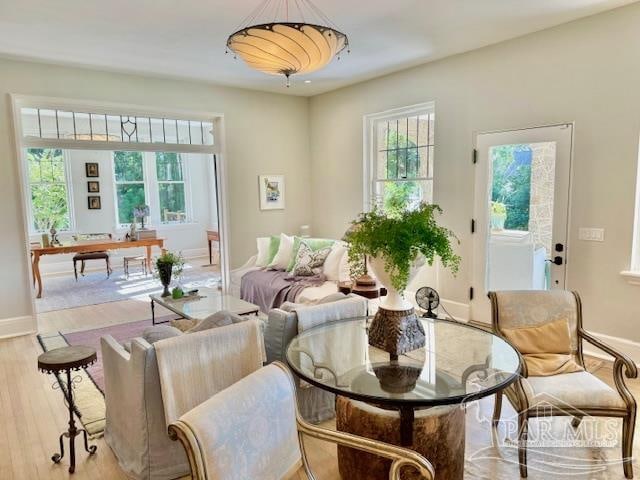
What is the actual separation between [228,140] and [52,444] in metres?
4.30

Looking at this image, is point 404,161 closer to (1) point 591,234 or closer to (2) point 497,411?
(1) point 591,234

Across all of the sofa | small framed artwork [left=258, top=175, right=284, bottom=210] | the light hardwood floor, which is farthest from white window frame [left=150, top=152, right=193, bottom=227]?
the light hardwood floor

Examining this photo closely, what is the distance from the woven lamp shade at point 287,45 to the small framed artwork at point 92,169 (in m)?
6.63

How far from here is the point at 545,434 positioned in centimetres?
271

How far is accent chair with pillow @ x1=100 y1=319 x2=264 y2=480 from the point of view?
2.14m

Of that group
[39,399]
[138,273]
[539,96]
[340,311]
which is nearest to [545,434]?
[340,311]

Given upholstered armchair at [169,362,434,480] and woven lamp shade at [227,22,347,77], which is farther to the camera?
woven lamp shade at [227,22,347,77]

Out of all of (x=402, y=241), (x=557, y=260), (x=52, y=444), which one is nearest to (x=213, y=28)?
(x=402, y=241)

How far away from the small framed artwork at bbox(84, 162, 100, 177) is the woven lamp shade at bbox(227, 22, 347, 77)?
21.7 ft

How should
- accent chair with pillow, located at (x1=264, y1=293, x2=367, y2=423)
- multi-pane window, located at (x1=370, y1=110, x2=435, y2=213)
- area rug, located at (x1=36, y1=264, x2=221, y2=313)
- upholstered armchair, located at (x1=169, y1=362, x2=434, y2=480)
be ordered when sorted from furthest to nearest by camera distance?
area rug, located at (x1=36, y1=264, x2=221, y2=313) < multi-pane window, located at (x1=370, y1=110, x2=435, y2=213) < accent chair with pillow, located at (x1=264, y1=293, x2=367, y2=423) < upholstered armchair, located at (x1=169, y1=362, x2=434, y2=480)

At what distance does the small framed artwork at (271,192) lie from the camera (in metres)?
6.46

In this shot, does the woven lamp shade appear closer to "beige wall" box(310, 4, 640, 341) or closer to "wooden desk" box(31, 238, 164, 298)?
"beige wall" box(310, 4, 640, 341)

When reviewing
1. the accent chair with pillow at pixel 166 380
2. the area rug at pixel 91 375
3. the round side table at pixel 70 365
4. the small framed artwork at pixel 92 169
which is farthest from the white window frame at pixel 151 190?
the accent chair with pillow at pixel 166 380

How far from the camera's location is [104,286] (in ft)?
24.0
